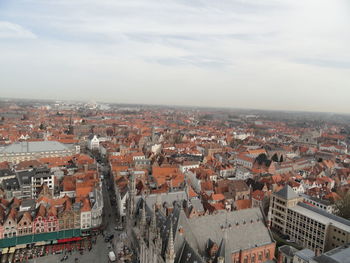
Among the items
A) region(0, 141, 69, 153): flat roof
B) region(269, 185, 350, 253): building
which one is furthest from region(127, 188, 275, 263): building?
region(0, 141, 69, 153): flat roof

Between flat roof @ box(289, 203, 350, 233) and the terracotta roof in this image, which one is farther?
the terracotta roof

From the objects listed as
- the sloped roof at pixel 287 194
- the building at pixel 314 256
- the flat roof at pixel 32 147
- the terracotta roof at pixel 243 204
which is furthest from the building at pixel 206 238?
the flat roof at pixel 32 147

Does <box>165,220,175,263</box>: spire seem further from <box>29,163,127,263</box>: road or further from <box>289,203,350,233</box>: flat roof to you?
<box>289,203,350,233</box>: flat roof

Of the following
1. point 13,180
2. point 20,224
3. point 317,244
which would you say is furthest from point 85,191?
point 317,244

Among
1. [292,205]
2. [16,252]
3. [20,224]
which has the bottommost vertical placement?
[16,252]

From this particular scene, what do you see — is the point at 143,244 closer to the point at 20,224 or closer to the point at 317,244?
the point at 20,224

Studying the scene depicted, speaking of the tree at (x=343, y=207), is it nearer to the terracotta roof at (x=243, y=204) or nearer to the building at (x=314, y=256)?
the terracotta roof at (x=243, y=204)

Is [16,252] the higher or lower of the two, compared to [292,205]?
lower
